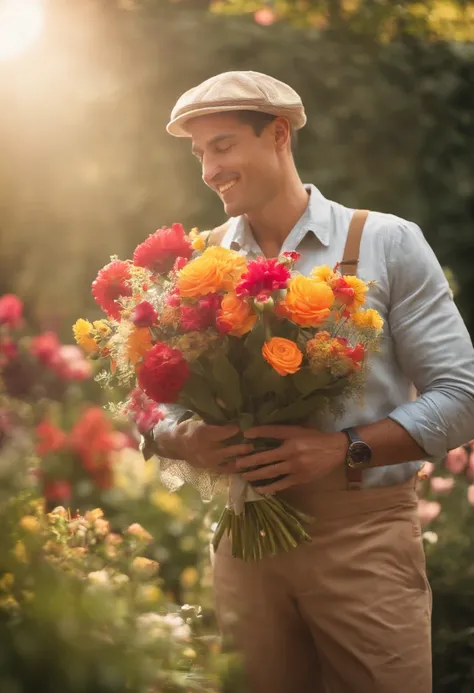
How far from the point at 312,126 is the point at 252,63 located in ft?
1.66

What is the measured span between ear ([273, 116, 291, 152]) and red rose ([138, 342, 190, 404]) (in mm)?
703

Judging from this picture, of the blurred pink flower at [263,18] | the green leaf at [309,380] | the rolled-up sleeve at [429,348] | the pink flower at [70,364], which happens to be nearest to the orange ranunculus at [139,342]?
the green leaf at [309,380]

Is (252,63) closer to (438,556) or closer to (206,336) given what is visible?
(438,556)

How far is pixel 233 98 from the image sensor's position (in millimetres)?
2326

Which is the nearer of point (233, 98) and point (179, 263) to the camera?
point (179, 263)

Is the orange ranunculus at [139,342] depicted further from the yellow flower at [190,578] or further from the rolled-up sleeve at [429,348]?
the yellow flower at [190,578]

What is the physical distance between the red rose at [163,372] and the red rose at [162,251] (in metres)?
0.26

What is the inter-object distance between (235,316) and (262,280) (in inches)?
3.7

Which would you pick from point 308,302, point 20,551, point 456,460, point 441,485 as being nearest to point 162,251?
point 308,302

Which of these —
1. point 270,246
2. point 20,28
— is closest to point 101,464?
point 270,246

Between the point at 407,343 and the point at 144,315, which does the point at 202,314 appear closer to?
the point at 144,315

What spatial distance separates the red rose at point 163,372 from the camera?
2006 mm

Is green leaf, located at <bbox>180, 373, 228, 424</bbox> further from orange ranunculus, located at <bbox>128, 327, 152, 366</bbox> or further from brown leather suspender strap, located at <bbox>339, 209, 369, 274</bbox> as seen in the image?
brown leather suspender strap, located at <bbox>339, 209, 369, 274</bbox>

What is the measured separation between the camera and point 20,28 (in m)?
5.05
